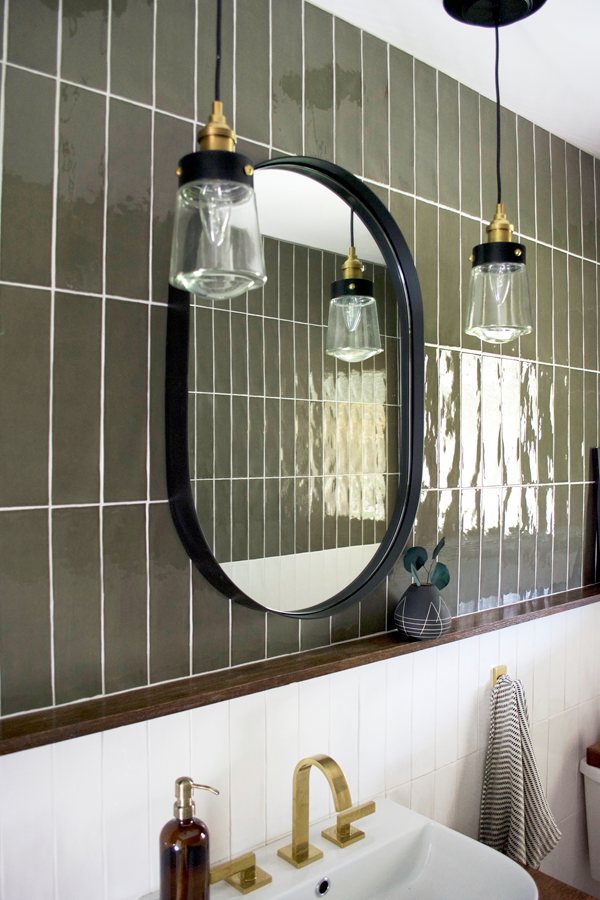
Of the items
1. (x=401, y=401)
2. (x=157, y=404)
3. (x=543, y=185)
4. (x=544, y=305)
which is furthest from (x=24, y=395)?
(x=543, y=185)

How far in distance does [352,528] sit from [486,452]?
0.56m

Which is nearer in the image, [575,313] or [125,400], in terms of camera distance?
[125,400]

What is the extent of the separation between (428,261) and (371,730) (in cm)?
106

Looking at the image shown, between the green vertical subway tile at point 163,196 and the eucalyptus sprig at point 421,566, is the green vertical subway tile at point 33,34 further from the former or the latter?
the eucalyptus sprig at point 421,566

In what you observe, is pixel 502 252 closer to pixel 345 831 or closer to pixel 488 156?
pixel 488 156

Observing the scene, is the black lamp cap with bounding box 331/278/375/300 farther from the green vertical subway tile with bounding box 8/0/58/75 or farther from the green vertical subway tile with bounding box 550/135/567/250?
the green vertical subway tile with bounding box 550/135/567/250

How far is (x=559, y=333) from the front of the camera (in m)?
1.94

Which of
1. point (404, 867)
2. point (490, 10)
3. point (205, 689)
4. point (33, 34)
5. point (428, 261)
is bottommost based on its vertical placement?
point (404, 867)

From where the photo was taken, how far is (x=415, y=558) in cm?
144

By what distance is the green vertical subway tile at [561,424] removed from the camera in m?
1.93

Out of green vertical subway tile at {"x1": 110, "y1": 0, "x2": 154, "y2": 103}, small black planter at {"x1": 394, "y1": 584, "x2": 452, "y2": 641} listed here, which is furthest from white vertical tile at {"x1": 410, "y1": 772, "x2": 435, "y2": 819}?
Result: green vertical subway tile at {"x1": 110, "y1": 0, "x2": 154, "y2": 103}

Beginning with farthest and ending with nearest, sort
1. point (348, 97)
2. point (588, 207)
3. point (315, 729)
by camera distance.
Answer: point (588, 207) < point (348, 97) < point (315, 729)

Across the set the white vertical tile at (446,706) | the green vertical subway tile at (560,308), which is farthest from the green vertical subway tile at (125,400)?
the green vertical subway tile at (560,308)

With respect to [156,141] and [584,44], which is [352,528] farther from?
[584,44]
